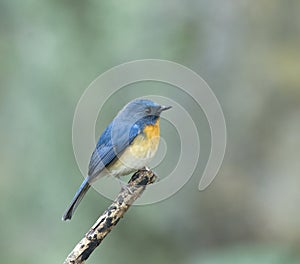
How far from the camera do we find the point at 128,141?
3203mm

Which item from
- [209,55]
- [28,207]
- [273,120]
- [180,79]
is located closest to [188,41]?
[209,55]

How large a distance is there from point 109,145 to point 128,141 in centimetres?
13

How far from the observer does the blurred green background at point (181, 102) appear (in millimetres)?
7465

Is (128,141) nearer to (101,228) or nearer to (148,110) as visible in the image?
(148,110)

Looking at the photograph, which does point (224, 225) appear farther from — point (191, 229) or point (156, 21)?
point (156, 21)

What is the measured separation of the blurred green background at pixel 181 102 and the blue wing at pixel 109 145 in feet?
13.3

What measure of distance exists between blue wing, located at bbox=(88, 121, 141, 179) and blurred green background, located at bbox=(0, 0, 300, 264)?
4.04 meters

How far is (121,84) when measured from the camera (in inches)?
265

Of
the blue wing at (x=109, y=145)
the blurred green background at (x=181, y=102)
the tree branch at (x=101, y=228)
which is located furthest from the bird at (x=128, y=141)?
the blurred green background at (x=181, y=102)

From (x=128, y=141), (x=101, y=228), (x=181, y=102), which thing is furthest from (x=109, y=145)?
(x=181, y=102)

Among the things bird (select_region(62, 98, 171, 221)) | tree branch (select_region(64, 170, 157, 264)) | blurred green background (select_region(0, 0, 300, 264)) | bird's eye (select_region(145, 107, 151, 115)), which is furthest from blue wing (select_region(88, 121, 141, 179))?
blurred green background (select_region(0, 0, 300, 264))

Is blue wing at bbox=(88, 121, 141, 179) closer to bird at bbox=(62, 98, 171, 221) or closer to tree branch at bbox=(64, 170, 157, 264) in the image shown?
bird at bbox=(62, 98, 171, 221)

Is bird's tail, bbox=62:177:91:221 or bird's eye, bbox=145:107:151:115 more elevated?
bird's eye, bbox=145:107:151:115

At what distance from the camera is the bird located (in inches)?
121
